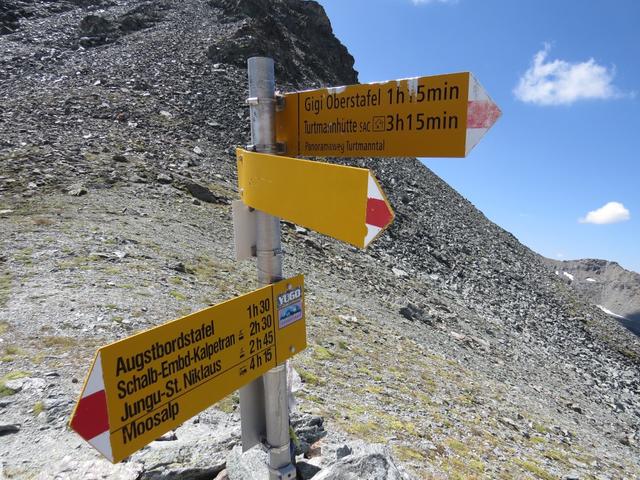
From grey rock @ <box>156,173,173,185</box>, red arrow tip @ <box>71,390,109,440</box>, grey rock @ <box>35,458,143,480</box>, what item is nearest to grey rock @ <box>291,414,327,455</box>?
grey rock @ <box>35,458,143,480</box>

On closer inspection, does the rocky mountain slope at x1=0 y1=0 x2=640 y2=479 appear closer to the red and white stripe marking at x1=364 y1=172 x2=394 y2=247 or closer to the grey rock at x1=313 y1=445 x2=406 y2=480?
the grey rock at x1=313 y1=445 x2=406 y2=480

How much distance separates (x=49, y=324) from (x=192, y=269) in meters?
3.97

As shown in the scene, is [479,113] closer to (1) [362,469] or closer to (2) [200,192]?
(1) [362,469]

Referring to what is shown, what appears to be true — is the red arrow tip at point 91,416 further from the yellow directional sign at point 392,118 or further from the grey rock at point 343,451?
the grey rock at point 343,451

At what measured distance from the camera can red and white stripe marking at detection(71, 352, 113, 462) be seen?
1971 millimetres

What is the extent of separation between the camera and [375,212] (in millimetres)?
1944

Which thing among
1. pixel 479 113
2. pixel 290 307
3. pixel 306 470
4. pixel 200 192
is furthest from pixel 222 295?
pixel 479 113

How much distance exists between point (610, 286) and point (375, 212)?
220 metres

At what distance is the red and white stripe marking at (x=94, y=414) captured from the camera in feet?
6.47

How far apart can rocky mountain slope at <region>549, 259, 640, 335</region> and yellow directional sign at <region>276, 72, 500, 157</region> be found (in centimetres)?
17893

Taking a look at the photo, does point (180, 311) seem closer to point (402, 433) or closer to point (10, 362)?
point (10, 362)

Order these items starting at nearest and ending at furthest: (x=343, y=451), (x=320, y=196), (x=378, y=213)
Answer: (x=378, y=213) < (x=320, y=196) < (x=343, y=451)

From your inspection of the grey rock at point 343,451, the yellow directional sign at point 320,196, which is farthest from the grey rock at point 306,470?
the yellow directional sign at point 320,196

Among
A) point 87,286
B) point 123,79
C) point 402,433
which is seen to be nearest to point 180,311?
point 87,286
